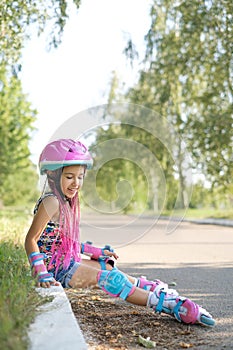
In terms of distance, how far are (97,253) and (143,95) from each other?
83.0ft

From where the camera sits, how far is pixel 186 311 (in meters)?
→ 4.25

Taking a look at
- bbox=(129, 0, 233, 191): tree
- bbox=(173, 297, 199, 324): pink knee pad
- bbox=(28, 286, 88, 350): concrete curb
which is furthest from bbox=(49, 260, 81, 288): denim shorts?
bbox=(129, 0, 233, 191): tree

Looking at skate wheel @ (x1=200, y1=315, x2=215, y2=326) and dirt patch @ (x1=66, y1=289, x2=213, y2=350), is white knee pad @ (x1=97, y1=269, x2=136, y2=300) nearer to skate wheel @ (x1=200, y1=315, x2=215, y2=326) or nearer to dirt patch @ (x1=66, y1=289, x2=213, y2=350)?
dirt patch @ (x1=66, y1=289, x2=213, y2=350)

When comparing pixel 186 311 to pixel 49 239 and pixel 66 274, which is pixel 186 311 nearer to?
pixel 66 274

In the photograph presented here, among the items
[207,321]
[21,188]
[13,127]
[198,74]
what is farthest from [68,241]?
[21,188]

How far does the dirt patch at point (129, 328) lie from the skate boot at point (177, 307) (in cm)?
6

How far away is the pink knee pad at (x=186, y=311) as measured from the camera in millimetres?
4234

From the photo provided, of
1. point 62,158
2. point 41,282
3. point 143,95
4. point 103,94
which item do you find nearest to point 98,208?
point 62,158

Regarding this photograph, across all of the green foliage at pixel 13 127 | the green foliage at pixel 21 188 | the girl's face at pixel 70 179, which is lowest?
the girl's face at pixel 70 179

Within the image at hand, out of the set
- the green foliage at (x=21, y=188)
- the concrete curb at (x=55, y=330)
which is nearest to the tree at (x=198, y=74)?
the concrete curb at (x=55, y=330)

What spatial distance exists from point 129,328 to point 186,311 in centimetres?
43

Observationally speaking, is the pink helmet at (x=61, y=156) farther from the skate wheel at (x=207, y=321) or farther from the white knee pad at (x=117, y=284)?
the skate wheel at (x=207, y=321)

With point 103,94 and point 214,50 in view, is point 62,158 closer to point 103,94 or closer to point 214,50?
point 214,50

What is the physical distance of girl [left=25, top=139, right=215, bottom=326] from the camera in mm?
4418
